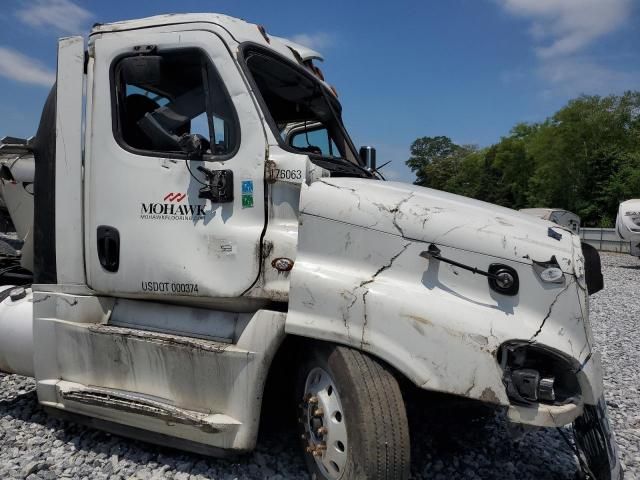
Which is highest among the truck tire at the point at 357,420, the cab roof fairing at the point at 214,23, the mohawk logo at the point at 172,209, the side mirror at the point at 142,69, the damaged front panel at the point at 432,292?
the cab roof fairing at the point at 214,23

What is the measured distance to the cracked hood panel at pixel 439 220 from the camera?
265 centimetres

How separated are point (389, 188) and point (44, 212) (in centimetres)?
241

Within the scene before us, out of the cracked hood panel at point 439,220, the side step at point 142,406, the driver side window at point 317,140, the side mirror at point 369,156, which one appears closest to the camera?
the cracked hood panel at point 439,220

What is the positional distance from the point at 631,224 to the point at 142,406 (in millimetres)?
18966

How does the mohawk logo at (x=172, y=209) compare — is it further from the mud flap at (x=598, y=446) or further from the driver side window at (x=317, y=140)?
the mud flap at (x=598, y=446)

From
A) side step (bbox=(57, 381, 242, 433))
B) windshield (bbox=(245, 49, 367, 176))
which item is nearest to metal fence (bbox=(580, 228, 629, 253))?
windshield (bbox=(245, 49, 367, 176))

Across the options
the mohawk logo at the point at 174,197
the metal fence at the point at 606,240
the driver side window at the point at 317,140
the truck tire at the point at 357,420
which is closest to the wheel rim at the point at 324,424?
the truck tire at the point at 357,420

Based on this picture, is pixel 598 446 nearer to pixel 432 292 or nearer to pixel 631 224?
pixel 432 292

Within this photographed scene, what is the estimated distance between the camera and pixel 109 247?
11.7 ft

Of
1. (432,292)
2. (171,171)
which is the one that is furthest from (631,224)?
(171,171)

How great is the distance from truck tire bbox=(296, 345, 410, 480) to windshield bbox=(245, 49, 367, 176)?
4.35 feet

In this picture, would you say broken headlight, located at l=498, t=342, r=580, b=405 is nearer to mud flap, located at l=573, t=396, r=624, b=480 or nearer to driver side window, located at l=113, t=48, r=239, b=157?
mud flap, located at l=573, t=396, r=624, b=480

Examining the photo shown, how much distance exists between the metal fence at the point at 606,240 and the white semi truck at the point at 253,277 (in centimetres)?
2427

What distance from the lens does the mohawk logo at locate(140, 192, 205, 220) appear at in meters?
3.31
